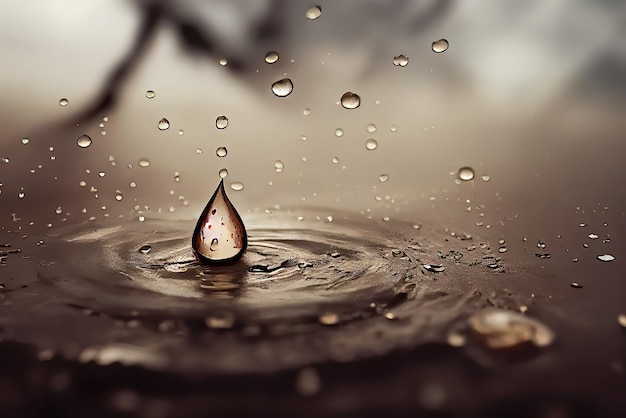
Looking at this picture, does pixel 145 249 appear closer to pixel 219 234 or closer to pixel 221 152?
pixel 219 234

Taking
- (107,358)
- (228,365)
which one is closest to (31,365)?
(107,358)

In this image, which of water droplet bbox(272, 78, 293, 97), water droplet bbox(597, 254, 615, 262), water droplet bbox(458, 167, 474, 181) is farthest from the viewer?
water droplet bbox(458, 167, 474, 181)

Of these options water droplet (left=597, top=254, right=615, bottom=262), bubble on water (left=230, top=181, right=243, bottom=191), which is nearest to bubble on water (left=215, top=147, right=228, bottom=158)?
bubble on water (left=230, top=181, right=243, bottom=191)

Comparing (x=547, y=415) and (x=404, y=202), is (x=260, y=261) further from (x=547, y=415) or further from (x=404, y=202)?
(x=547, y=415)

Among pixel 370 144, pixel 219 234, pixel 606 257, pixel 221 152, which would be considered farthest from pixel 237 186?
pixel 606 257

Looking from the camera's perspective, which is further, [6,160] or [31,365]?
[6,160]

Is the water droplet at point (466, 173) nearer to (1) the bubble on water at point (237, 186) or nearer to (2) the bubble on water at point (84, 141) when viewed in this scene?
(1) the bubble on water at point (237, 186)

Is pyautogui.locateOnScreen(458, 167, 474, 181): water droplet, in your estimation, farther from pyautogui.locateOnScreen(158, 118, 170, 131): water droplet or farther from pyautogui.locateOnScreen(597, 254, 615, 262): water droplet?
pyautogui.locateOnScreen(158, 118, 170, 131): water droplet
